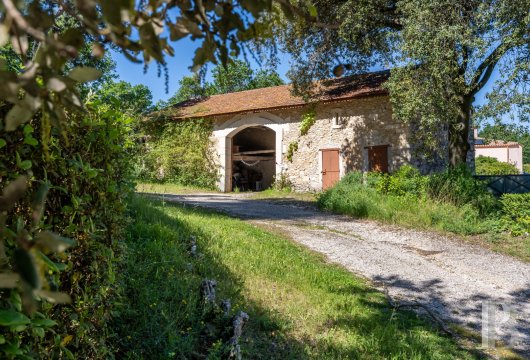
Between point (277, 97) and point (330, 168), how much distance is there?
4.50 meters

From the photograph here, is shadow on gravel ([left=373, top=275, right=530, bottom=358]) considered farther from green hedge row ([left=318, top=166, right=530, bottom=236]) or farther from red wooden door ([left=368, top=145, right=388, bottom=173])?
red wooden door ([left=368, top=145, right=388, bottom=173])

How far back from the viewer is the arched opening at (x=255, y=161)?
22716 millimetres

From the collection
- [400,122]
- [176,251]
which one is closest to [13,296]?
[176,251]

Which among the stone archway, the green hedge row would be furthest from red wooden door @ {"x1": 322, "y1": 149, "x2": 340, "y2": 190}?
the green hedge row

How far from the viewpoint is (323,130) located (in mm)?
17422

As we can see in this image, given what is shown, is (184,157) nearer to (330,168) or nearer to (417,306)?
(330,168)

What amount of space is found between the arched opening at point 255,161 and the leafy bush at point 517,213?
14192mm

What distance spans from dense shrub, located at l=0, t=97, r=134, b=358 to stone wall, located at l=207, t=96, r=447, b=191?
1272cm

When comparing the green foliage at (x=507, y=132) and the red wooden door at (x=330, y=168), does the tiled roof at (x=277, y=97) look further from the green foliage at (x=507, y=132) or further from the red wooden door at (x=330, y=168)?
the green foliage at (x=507, y=132)

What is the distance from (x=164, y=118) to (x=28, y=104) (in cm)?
2146

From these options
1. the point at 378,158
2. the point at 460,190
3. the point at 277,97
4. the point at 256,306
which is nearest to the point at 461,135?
the point at 460,190

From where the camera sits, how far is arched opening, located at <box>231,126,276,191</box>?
22.7 m

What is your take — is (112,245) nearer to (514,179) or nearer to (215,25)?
(215,25)

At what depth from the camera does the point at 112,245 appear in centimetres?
253
